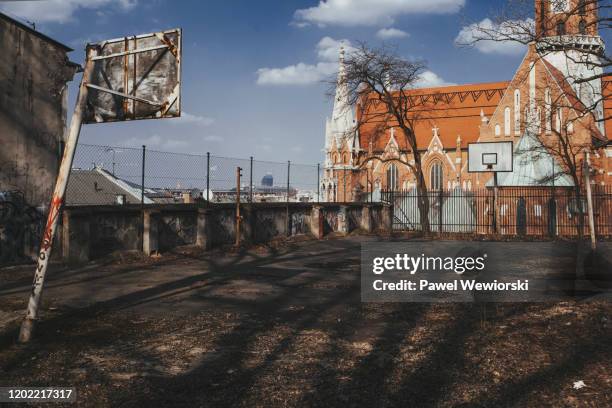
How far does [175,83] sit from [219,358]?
12.5 ft

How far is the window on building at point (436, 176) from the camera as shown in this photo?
53.3m

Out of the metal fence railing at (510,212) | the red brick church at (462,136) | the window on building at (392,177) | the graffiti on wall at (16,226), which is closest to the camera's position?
the graffiti on wall at (16,226)

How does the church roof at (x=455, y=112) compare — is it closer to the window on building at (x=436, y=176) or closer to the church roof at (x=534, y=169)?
the window on building at (x=436, y=176)

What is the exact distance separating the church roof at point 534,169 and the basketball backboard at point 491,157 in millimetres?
6745

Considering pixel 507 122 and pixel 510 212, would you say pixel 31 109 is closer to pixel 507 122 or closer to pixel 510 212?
pixel 510 212

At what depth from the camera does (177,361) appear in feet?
17.3

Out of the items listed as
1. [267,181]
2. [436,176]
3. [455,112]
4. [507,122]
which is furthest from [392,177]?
[267,181]

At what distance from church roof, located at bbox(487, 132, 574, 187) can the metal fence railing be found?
1300 millimetres

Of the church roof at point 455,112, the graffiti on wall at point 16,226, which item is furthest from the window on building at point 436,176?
the graffiti on wall at point 16,226

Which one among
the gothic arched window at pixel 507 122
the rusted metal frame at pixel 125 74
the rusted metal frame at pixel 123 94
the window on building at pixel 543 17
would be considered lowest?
the rusted metal frame at pixel 123 94

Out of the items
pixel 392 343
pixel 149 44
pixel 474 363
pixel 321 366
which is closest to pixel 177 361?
pixel 321 366

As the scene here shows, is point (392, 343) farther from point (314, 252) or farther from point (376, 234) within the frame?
point (376, 234)

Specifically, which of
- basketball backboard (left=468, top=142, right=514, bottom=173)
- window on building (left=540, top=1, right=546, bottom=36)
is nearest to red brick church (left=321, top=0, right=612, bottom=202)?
basketball backboard (left=468, top=142, right=514, bottom=173)

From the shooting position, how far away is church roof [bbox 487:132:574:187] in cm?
3478
